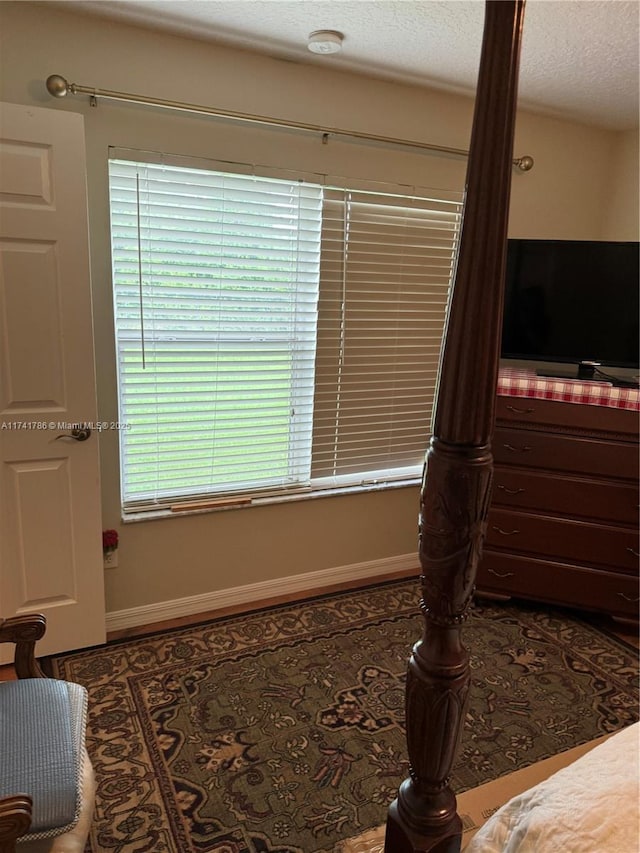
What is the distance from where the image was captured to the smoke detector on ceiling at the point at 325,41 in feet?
7.12

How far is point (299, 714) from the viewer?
2111 mm

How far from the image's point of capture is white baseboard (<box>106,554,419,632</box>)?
2.63m

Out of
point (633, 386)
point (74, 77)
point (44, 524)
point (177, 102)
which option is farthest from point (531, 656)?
point (74, 77)

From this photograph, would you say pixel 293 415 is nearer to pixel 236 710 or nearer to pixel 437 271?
pixel 437 271

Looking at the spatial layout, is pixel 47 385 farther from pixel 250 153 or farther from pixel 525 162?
pixel 525 162

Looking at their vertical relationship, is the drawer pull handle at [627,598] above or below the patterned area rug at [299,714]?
above

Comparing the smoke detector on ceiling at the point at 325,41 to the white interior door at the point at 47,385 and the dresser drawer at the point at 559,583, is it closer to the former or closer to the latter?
the white interior door at the point at 47,385

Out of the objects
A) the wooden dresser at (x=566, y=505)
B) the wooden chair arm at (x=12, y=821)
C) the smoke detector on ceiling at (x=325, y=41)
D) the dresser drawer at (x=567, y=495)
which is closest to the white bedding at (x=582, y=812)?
the wooden chair arm at (x=12, y=821)

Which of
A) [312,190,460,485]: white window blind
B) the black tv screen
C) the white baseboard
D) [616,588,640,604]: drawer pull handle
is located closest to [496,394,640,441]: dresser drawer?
the black tv screen

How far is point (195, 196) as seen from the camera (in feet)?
7.84

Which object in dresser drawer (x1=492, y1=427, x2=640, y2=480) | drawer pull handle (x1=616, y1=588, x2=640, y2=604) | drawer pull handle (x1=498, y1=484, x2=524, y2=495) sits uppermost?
dresser drawer (x1=492, y1=427, x2=640, y2=480)

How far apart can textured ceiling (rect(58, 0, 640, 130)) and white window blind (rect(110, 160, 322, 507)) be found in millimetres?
511

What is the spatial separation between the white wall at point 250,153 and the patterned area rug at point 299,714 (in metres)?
0.32

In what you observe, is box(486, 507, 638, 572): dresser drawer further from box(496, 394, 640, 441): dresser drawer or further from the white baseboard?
the white baseboard
